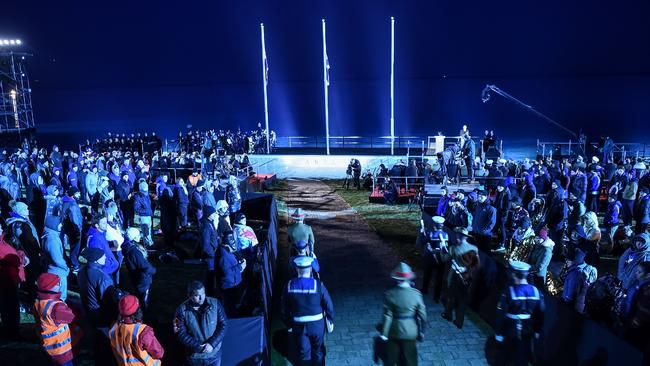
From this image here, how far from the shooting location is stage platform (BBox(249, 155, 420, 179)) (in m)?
25.1

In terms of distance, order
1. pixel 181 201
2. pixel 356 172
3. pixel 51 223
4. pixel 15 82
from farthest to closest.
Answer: pixel 15 82, pixel 356 172, pixel 181 201, pixel 51 223

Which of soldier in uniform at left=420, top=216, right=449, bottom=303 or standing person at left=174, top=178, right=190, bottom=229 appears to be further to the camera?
standing person at left=174, top=178, right=190, bottom=229

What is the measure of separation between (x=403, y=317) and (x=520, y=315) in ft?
4.95

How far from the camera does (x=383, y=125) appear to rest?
62.6 m

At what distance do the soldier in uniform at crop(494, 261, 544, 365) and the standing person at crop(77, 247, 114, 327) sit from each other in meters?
5.10

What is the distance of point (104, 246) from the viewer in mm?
7582

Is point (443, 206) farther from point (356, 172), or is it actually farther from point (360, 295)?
point (356, 172)

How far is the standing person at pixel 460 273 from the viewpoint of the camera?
807 cm

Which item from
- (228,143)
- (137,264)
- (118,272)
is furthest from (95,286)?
(228,143)

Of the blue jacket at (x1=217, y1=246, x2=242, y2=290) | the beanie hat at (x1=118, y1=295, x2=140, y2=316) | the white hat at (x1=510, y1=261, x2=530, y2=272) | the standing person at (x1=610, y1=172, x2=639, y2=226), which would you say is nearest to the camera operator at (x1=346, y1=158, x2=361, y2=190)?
the standing person at (x1=610, y1=172, x2=639, y2=226)

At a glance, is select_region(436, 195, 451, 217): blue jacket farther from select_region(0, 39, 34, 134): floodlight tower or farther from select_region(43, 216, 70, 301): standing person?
select_region(0, 39, 34, 134): floodlight tower

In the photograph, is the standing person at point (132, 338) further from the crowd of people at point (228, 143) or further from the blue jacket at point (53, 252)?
the crowd of people at point (228, 143)

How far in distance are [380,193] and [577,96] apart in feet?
336

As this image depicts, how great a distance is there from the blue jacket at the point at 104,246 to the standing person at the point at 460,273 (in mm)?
5427
